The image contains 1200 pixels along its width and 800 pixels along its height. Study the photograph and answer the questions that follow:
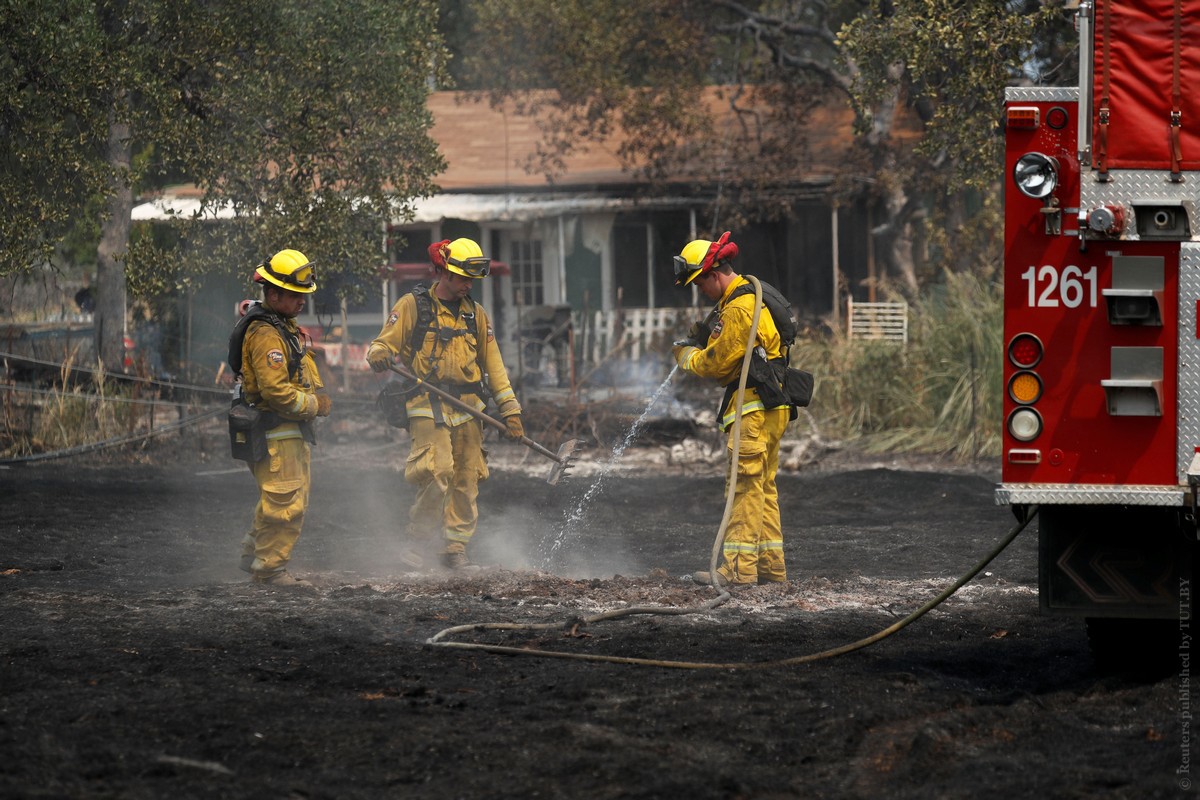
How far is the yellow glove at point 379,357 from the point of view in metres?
8.74

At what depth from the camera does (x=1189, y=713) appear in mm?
5219

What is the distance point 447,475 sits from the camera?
8.99 metres

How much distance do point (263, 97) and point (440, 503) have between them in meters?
5.84

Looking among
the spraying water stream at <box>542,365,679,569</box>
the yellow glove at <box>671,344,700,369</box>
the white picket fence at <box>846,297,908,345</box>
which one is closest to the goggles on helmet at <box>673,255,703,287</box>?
the yellow glove at <box>671,344,700,369</box>

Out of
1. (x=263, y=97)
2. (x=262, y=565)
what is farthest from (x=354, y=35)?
(x=262, y=565)

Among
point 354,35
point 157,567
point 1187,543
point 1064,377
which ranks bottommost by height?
point 157,567

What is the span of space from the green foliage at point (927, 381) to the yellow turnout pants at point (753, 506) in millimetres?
6545

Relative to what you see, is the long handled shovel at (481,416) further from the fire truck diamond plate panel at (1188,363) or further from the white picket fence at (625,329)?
the white picket fence at (625,329)

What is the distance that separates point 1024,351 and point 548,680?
223 centimetres

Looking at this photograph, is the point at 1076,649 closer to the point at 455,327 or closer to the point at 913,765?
the point at 913,765

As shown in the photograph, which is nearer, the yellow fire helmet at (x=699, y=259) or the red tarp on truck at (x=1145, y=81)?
the red tarp on truck at (x=1145, y=81)

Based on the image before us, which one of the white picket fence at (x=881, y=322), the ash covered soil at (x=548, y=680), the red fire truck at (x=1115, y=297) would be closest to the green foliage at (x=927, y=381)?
the white picket fence at (x=881, y=322)

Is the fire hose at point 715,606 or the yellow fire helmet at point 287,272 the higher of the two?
the yellow fire helmet at point 287,272

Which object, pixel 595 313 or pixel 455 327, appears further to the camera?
pixel 595 313
